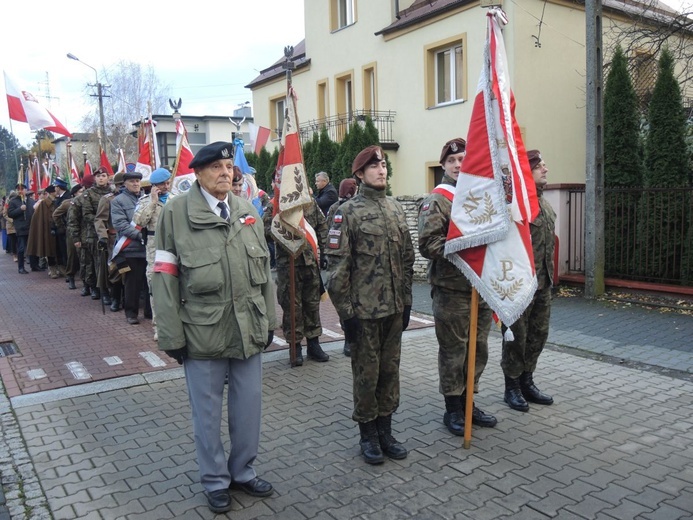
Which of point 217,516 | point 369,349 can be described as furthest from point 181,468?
point 369,349

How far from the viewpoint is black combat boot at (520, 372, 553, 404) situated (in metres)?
5.29

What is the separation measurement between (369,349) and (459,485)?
105 centimetres

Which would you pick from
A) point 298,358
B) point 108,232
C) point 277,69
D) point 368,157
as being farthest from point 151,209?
point 277,69

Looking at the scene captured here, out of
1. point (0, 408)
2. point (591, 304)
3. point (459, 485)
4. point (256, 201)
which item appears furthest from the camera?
point (591, 304)

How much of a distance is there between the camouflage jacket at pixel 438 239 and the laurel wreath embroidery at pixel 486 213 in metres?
0.30

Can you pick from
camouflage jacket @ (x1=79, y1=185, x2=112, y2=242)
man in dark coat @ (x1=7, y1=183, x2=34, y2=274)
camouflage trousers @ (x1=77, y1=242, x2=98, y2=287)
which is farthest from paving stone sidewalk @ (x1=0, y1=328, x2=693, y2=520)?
man in dark coat @ (x1=7, y1=183, x2=34, y2=274)

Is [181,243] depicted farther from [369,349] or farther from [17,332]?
[17,332]

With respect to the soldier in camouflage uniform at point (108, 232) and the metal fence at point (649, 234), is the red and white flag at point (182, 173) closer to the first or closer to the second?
the soldier in camouflage uniform at point (108, 232)

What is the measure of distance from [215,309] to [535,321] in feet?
9.45

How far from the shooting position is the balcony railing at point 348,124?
18.8 m

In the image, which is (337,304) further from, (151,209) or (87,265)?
(87,265)

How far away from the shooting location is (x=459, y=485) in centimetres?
383

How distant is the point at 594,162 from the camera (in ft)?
33.3

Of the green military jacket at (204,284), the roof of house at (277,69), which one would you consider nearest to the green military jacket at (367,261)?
the green military jacket at (204,284)
